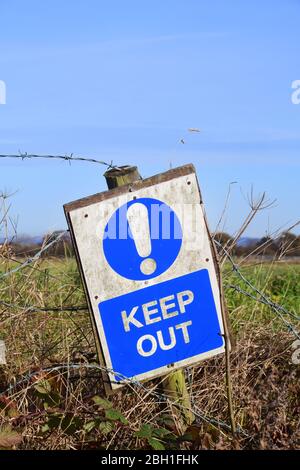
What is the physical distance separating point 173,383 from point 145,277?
0.58m

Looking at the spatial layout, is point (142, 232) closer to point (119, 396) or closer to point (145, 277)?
point (145, 277)

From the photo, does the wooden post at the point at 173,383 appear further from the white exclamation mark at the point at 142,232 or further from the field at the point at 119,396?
the white exclamation mark at the point at 142,232

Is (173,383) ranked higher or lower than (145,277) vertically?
lower

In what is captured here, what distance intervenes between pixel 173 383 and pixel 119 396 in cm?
28

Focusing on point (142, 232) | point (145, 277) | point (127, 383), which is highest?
point (142, 232)

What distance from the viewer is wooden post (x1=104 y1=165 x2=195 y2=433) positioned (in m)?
4.18

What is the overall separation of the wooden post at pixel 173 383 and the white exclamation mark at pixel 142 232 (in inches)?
7.0

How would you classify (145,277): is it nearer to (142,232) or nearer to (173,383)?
(142,232)

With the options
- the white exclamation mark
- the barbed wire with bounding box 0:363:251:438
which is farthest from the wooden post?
the white exclamation mark

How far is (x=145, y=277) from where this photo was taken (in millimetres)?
4070

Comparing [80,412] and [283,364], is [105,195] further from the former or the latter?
[283,364]

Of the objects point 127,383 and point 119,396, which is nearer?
point 127,383

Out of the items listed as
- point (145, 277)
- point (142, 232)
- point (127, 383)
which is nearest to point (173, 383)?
point (127, 383)
